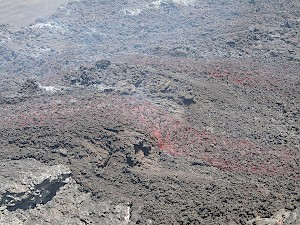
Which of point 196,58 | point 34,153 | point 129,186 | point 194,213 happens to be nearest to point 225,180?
point 194,213

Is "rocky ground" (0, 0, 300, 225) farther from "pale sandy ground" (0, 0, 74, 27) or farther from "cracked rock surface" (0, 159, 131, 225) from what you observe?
→ "pale sandy ground" (0, 0, 74, 27)

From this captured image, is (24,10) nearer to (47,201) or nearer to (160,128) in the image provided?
(160,128)

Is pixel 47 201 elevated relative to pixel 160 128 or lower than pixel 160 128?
elevated

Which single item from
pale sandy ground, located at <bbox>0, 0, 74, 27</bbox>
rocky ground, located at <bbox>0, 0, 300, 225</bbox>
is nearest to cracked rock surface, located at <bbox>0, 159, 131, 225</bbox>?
rocky ground, located at <bbox>0, 0, 300, 225</bbox>

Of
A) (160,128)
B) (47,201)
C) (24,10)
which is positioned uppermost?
(47,201)

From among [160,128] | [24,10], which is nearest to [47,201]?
[160,128]
